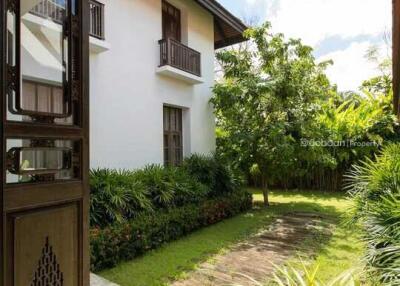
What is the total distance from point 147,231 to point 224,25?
29.7 feet

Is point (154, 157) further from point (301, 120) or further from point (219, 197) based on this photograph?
point (301, 120)

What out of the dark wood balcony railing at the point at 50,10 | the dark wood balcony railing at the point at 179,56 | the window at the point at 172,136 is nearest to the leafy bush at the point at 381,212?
the dark wood balcony railing at the point at 50,10

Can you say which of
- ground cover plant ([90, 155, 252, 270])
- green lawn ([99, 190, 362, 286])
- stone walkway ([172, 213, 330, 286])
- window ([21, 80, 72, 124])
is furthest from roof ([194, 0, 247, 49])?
window ([21, 80, 72, 124])

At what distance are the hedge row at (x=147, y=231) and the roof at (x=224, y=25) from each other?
21.2 feet

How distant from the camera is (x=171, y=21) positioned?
10562 mm

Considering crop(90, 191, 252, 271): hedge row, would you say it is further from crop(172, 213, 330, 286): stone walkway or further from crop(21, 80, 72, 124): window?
crop(21, 80, 72, 124): window

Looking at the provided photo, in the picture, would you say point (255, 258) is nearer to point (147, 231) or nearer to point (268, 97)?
point (147, 231)

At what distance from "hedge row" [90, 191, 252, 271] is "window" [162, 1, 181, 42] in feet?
18.2

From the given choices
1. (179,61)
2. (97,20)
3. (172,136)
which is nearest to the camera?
(97,20)

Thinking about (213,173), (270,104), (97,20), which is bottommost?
(213,173)

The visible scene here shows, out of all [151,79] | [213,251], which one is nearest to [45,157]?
[213,251]

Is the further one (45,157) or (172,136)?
(172,136)

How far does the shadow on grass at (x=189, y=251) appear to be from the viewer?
16.7 ft

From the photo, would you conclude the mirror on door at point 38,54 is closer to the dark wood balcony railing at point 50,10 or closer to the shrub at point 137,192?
the dark wood balcony railing at point 50,10
